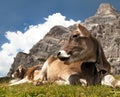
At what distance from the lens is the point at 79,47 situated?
1582 cm

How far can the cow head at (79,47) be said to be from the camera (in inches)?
Answer: 603

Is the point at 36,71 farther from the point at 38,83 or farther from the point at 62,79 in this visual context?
the point at 38,83

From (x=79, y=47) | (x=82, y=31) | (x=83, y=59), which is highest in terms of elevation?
(x=82, y=31)

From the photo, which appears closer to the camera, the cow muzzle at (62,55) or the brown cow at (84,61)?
the cow muzzle at (62,55)

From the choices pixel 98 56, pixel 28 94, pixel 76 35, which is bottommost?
pixel 28 94

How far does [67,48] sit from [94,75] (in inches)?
65.5

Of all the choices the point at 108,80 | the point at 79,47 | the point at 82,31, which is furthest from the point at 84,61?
the point at 82,31

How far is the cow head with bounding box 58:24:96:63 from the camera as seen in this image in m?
15.3

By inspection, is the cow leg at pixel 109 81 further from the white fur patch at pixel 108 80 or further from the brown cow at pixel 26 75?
the brown cow at pixel 26 75

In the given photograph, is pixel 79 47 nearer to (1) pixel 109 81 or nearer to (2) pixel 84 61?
(2) pixel 84 61

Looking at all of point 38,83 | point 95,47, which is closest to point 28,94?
point 38,83

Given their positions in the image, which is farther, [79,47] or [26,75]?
[26,75]

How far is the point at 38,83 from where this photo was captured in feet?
47.8

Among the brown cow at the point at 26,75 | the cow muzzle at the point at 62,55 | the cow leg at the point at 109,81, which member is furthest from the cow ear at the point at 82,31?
the brown cow at the point at 26,75
